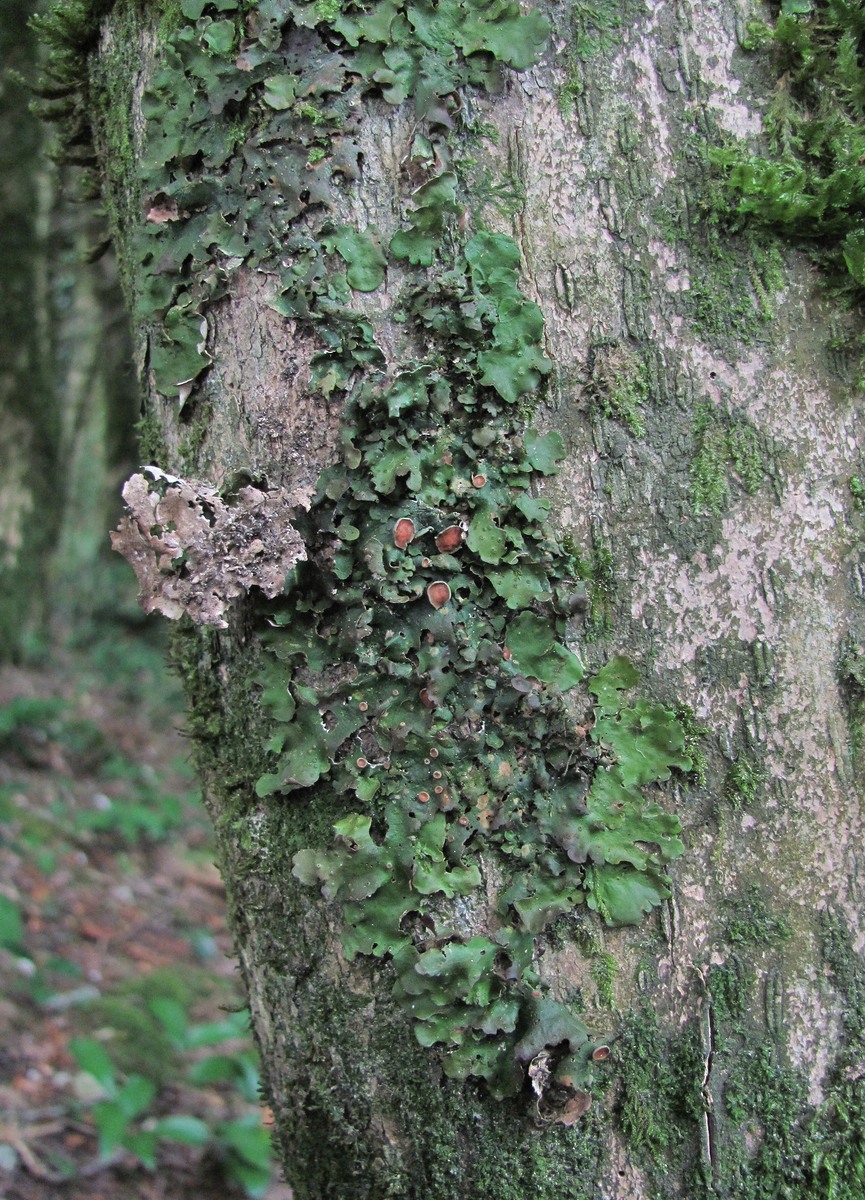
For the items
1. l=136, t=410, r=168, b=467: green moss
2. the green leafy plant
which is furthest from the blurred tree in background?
l=136, t=410, r=168, b=467: green moss

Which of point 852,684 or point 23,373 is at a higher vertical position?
point 23,373

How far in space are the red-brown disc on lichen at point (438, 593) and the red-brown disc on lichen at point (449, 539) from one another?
45 mm

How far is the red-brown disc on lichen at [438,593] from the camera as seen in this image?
4.08ft

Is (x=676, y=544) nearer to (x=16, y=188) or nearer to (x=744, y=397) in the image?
(x=744, y=397)

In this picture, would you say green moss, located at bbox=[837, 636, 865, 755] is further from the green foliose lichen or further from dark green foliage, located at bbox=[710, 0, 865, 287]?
dark green foliage, located at bbox=[710, 0, 865, 287]

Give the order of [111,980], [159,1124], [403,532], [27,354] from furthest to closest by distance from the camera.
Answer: [27,354] → [111,980] → [159,1124] → [403,532]

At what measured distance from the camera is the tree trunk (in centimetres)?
124

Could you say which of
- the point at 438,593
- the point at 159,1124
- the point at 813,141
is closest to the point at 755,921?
the point at 438,593

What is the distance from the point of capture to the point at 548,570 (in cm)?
126

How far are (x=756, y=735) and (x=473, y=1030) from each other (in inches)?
21.7

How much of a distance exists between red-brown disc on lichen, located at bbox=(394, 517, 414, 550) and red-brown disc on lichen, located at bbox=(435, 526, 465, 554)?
0.04m

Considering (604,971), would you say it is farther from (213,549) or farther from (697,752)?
(213,549)

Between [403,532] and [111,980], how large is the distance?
10.5 ft

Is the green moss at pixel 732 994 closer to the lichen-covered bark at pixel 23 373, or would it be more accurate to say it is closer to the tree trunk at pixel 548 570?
the tree trunk at pixel 548 570
